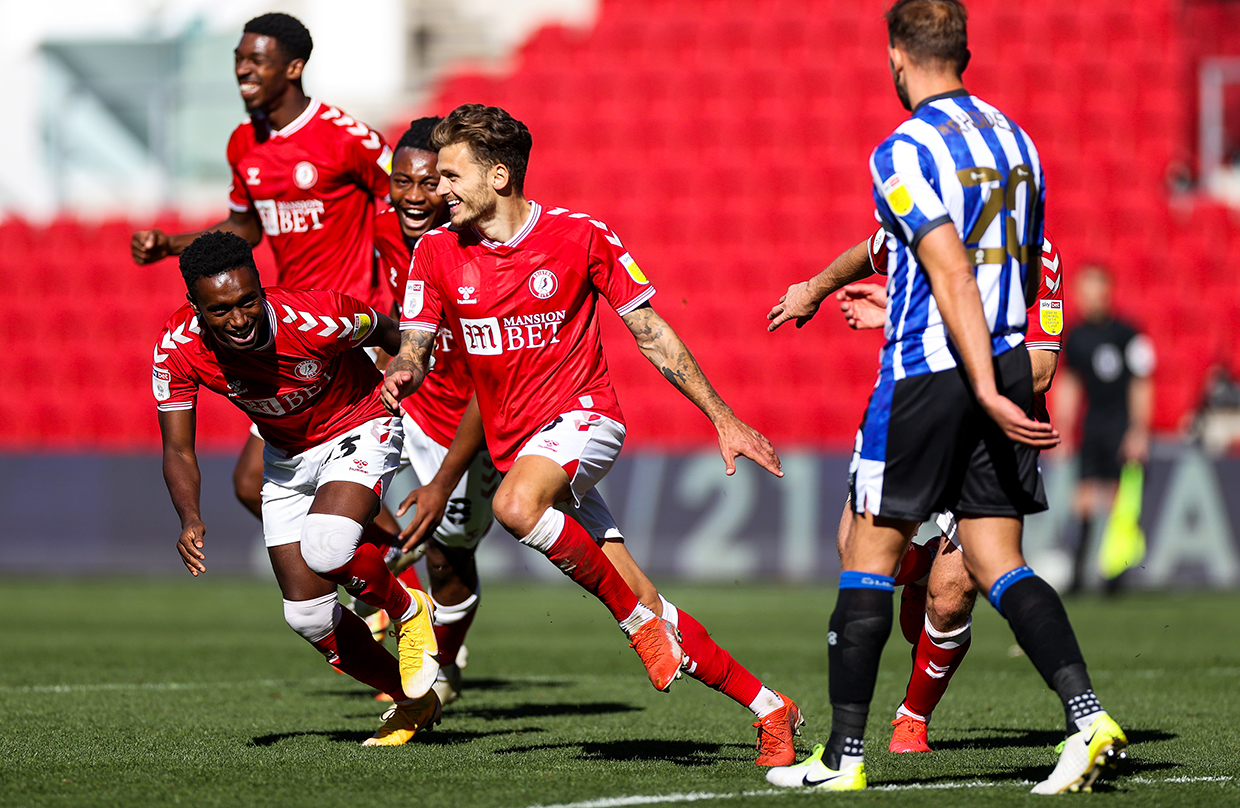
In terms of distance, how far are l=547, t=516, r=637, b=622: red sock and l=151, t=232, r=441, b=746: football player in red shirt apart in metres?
0.83

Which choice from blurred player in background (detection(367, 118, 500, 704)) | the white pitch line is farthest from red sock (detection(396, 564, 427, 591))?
the white pitch line

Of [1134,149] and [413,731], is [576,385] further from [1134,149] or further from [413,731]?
[1134,149]

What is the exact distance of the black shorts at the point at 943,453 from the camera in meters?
3.97

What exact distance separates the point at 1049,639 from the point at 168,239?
163 inches

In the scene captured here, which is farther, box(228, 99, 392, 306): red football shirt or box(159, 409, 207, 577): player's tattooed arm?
box(228, 99, 392, 306): red football shirt

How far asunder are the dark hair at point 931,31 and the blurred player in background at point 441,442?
2462 millimetres

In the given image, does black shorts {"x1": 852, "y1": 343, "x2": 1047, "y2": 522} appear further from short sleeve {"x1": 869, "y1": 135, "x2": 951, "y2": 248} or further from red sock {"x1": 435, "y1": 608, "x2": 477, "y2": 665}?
red sock {"x1": 435, "y1": 608, "x2": 477, "y2": 665}

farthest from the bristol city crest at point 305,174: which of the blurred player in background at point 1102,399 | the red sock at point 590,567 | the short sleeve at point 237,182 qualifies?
the blurred player in background at point 1102,399

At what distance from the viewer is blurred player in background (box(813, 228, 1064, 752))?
15.8 ft

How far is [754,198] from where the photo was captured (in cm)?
1664

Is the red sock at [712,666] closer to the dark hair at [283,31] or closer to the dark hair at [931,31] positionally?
the dark hair at [931,31]

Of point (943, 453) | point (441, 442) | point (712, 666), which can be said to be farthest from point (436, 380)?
point (943, 453)

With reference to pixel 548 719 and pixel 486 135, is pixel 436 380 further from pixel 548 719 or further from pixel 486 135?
pixel 486 135

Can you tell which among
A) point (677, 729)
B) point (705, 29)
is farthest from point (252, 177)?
point (705, 29)
